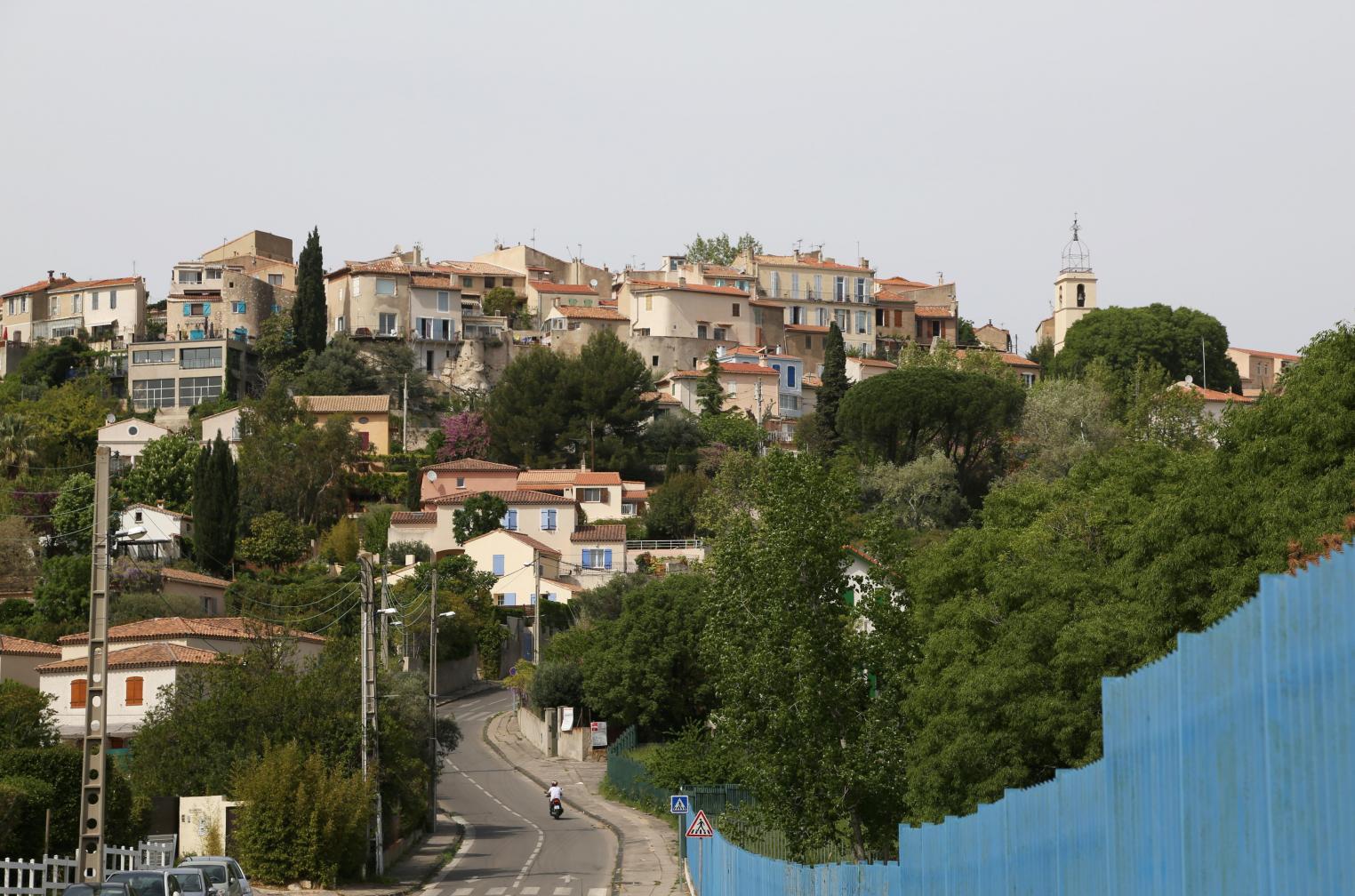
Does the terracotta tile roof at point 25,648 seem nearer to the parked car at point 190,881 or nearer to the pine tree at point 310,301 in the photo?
the parked car at point 190,881

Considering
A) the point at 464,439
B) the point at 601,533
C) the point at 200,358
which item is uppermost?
the point at 200,358

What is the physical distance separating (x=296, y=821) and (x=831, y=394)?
85.6 m

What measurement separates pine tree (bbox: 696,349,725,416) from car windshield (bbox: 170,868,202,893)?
104607 mm

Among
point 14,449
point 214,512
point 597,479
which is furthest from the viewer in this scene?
point 14,449

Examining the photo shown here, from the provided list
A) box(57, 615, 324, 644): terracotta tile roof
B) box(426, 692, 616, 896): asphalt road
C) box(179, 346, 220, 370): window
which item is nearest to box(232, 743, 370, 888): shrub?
box(426, 692, 616, 896): asphalt road

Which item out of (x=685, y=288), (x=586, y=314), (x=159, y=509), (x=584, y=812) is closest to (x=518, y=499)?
(x=159, y=509)

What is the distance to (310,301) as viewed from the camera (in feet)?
450

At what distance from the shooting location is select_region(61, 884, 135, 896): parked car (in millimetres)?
24203

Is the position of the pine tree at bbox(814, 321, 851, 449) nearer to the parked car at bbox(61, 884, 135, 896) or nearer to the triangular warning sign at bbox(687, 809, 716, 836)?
the triangular warning sign at bbox(687, 809, 716, 836)

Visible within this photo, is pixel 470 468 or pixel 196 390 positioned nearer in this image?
pixel 470 468

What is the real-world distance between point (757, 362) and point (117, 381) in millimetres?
48418

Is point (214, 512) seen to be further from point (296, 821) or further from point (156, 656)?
point (296, 821)

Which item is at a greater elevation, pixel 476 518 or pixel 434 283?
pixel 434 283

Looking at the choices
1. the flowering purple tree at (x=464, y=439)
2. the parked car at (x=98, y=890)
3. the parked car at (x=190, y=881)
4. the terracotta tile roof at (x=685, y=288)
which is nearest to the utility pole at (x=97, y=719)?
the parked car at (x=98, y=890)
